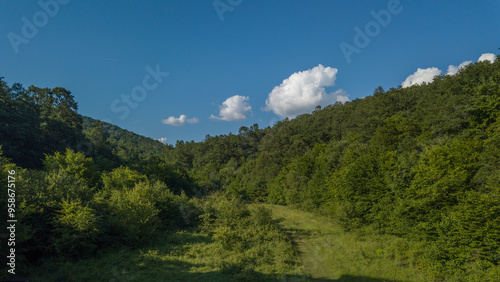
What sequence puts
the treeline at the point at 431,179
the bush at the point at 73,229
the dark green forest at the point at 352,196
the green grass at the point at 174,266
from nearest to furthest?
the green grass at the point at 174,266, the treeline at the point at 431,179, the dark green forest at the point at 352,196, the bush at the point at 73,229

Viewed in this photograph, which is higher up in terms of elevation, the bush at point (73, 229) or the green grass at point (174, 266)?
the bush at point (73, 229)

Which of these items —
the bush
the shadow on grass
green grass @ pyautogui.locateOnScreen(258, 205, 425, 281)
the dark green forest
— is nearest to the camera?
the shadow on grass

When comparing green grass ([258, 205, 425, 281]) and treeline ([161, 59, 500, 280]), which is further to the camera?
green grass ([258, 205, 425, 281])

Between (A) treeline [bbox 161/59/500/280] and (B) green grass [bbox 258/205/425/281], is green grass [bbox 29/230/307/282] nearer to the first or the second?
(B) green grass [bbox 258/205/425/281]

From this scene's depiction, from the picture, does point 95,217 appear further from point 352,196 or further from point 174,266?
point 352,196

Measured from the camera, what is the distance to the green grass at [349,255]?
44.9 feet

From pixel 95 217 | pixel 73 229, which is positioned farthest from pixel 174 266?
pixel 73 229

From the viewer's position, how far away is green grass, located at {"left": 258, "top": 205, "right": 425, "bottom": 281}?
44.9 feet

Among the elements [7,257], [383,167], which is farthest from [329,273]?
[7,257]

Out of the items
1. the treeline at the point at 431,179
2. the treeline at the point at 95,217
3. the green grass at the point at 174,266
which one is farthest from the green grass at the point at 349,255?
the green grass at the point at 174,266

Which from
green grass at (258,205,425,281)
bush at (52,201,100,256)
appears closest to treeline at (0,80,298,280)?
bush at (52,201,100,256)

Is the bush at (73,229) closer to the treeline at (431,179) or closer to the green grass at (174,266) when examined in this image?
the green grass at (174,266)

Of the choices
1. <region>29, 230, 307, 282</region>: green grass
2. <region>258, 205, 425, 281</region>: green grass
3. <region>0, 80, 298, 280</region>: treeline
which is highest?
<region>0, 80, 298, 280</region>: treeline

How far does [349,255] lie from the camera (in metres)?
16.6
